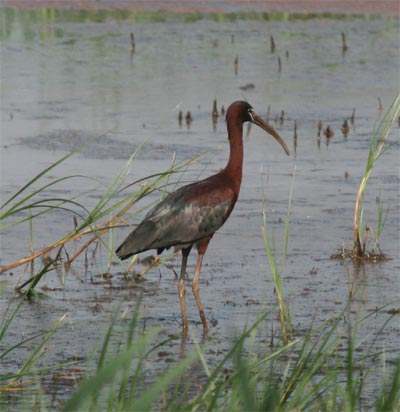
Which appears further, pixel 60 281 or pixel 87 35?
pixel 87 35

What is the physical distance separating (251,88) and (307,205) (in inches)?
224

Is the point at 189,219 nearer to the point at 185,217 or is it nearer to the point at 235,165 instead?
the point at 185,217

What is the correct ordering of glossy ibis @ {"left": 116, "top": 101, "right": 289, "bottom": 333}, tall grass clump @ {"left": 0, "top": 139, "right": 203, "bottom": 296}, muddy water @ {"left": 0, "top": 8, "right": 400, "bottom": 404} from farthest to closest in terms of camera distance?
muddy water @ {"left": 0, "top": 8, "right": 400, "bottom": 404}, glossy ibis @ {"left": 116, "top": 101, "right": 289, "bottom": 333}, tall grass clump @ {"left": 0, "top": 139, "right": 203, "bottom": 296}

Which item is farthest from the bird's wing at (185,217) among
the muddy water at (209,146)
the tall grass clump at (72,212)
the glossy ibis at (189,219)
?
the muddy water at (209,146)

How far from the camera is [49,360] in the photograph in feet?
19.1

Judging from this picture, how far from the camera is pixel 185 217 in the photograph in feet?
22.3

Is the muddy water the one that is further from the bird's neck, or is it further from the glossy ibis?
the bird's neck

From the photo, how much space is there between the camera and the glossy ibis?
21.7 ft

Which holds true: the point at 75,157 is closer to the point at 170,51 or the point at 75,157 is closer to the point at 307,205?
the point at 307,205

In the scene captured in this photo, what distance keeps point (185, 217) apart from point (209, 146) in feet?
16.3

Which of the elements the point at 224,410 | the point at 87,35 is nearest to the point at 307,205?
the point at 224,410

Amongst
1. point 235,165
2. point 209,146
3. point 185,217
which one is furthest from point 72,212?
point 209,146

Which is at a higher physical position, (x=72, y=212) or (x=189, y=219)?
(x=189, y=219)

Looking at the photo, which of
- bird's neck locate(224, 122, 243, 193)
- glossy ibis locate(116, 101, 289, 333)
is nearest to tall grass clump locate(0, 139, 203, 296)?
Result: glossy ibis locate(116, 101, 289, 333)
